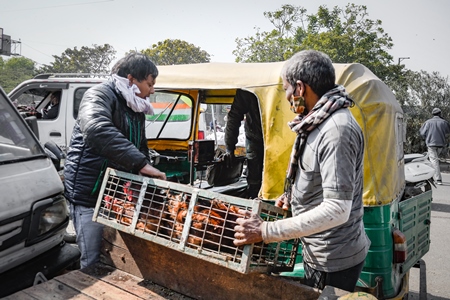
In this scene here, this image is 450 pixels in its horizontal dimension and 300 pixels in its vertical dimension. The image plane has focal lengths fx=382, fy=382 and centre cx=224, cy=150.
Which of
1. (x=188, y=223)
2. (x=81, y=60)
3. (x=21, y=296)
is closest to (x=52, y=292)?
(x=21, y=296)

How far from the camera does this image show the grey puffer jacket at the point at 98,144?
7.61ft

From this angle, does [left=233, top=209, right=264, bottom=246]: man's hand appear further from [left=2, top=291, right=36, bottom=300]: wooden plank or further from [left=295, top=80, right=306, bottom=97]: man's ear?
[left=2, top=291, right=36, bottom=300]: wooden plank

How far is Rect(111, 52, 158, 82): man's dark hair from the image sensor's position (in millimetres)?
2664

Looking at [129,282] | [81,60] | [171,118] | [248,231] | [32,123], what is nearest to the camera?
[248,231]

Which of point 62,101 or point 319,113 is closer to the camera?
Answer: point 319,113

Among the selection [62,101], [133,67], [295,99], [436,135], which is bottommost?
[62,101]

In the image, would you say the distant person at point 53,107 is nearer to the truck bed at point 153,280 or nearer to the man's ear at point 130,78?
the man's ear at point 130,78

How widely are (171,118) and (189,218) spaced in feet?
14.0

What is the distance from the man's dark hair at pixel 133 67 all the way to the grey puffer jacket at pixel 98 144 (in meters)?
0.12

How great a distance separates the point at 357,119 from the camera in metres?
2.93

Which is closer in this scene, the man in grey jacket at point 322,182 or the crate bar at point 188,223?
the man in grey jacket at point 322,182

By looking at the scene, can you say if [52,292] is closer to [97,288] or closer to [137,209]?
[97,288]

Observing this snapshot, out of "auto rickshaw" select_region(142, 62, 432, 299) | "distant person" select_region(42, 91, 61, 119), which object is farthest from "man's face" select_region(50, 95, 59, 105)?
"auto rickshaw" select_region(142, 62, 432, 299)

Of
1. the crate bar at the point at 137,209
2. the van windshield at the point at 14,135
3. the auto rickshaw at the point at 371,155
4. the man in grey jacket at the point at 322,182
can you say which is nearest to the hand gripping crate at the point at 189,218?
the crate bar at the point at 137,209
